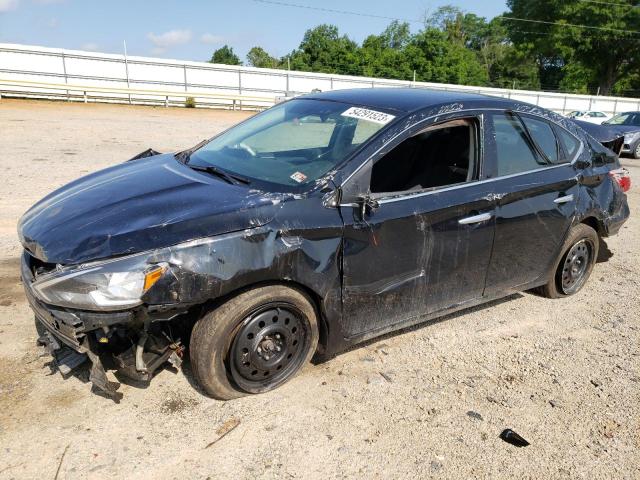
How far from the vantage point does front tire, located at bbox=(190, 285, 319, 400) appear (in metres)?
2.79

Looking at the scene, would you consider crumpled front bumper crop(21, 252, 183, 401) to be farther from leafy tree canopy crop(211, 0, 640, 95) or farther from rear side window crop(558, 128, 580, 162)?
leafy tree canopy crop(211, 0, 640, 95)

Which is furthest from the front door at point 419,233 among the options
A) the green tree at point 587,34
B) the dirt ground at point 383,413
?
the green tree at point 587,34

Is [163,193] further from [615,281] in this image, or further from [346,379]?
[615,281]

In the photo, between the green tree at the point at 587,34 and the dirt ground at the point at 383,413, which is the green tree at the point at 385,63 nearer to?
the green tree at the point at 587,34

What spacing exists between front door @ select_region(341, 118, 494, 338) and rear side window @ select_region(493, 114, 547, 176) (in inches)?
8.5

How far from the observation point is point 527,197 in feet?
12.8

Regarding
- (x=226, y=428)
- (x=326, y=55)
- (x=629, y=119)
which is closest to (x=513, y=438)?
(x=226, y=428)

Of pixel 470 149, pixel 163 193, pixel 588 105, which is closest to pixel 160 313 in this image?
pixel 163 193

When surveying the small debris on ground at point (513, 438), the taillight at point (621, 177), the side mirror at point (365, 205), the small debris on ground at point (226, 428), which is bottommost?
the small debris on ground at point (513, 438)

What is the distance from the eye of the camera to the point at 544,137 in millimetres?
4211

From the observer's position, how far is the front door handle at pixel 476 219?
138 inches

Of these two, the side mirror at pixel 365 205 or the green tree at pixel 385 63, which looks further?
the green tree at pixel 385 63

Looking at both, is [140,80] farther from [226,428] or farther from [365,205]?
[226,428]

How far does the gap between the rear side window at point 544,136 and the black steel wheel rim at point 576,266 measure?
0.88 metres
